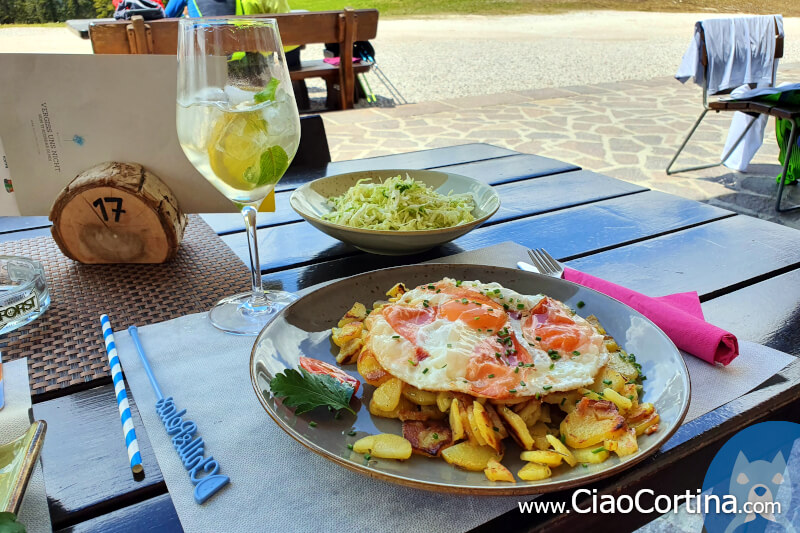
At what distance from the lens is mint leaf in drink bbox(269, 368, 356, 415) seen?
639mm

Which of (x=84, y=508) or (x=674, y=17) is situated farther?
(x=674, y=17)

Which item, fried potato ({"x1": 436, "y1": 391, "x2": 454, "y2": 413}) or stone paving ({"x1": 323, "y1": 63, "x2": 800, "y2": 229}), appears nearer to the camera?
fried potato ({"x1": 436, "y1": 391, "x2": 454, "y2": 413})

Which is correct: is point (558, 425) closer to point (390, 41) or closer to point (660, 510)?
point (660, 510)

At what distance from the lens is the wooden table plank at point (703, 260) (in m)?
1.09

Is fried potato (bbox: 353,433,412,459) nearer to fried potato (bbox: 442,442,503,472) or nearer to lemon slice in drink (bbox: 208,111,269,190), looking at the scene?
fried potato (bbox: 442,442,503,472)

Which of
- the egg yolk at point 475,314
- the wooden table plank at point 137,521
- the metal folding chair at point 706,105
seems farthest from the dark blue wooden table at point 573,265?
the metal folding chair at point 706,105

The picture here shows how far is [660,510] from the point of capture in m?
0.67

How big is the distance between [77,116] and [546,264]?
0.87m

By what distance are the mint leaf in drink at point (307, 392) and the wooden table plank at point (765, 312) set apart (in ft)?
2.04

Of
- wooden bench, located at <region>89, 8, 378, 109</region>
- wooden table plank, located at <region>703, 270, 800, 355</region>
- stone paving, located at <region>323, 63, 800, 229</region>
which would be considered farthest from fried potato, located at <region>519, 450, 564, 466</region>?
wooden bench, located at <region>89, 8, 378, 109</region>

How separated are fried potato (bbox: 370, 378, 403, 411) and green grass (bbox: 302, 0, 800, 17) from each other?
53.3 feet

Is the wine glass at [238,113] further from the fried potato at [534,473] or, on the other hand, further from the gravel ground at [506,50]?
the gravel ground at [506,50]

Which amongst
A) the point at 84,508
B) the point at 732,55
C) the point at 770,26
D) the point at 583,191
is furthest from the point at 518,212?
the point at 770,26

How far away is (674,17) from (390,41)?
8.15 m
